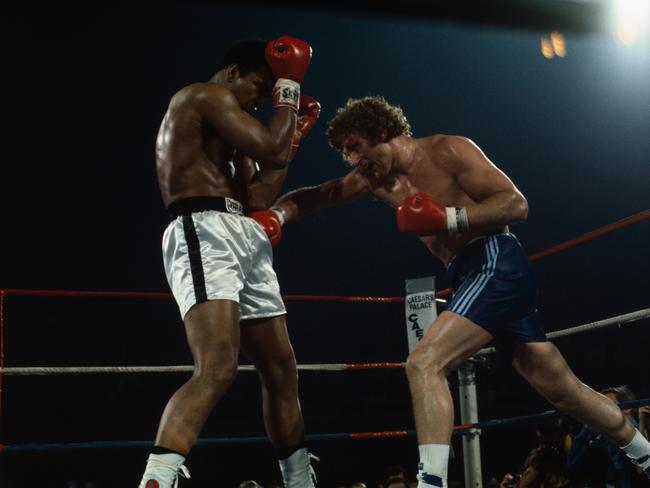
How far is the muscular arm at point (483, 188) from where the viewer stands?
219 centimetres

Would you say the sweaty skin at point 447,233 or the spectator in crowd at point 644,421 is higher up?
the sweaty skin at point 447,233

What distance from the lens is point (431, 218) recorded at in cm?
219

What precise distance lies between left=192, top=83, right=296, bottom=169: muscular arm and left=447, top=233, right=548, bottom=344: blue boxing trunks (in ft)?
2.19

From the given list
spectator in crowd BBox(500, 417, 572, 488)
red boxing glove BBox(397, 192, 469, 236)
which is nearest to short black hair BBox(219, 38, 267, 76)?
red boxing glove BBox(397, 192, 469, 236)

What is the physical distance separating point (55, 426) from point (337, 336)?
4.97 meters

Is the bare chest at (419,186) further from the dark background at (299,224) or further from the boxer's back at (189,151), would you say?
the dark background at (299,224)

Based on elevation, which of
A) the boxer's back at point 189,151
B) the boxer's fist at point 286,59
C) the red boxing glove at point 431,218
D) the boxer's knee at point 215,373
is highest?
the boxer's fist at point 286,59

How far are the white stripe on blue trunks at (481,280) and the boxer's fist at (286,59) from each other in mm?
770

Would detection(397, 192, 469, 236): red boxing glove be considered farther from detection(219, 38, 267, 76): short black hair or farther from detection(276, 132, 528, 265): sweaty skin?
detection(219, 38, 267, 76): short black hair

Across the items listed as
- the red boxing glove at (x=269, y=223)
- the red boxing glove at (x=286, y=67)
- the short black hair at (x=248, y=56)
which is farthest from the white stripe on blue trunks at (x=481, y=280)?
the short black hair at (x=248, y=56)

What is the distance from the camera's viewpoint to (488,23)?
1393mm

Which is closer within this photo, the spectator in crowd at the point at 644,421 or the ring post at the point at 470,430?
the ring post at the point at 470,430

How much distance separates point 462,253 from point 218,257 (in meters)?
0.80

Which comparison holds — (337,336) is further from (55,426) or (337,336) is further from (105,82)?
(105,82)
